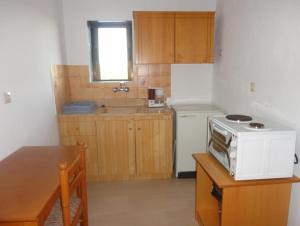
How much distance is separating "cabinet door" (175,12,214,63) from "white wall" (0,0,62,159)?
144 centimetres

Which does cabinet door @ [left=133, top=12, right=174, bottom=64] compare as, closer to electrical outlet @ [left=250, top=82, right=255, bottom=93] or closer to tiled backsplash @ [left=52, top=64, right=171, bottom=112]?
tiled backsplash @ [left=52, top=64, right=171, bottom=112]

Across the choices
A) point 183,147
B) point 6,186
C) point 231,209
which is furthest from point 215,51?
point 6,186

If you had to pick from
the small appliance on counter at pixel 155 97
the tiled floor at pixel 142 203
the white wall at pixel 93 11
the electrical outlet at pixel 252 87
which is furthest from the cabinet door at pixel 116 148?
the electrical outlet at pixel 252 87

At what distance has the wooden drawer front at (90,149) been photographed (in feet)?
9.91

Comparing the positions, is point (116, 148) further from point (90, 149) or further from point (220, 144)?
point (220, 144)

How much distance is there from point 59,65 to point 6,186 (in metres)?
1.92

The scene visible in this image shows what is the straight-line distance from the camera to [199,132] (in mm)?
3062

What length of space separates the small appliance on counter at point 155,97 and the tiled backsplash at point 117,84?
0.37 feet

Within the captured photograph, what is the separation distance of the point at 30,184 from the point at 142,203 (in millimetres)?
1477

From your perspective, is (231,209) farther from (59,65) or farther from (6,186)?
(59,65)

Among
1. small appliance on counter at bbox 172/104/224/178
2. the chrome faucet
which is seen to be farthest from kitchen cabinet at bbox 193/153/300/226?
the chrome faucet

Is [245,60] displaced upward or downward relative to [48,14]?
downward

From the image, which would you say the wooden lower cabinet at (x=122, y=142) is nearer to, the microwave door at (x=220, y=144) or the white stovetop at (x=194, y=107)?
the white stovetop at (x=194, y=107)

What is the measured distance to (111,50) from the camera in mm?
3445
